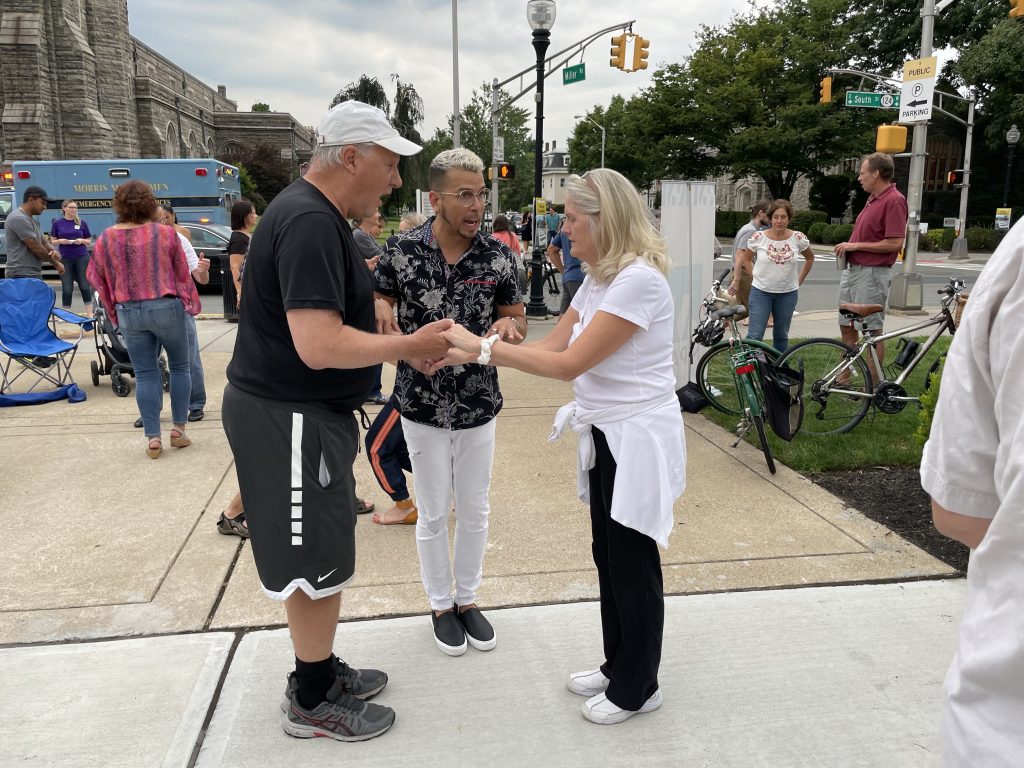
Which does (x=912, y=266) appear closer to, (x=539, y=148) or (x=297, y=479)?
(x=539, y=148)

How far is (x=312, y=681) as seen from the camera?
8.04 ft

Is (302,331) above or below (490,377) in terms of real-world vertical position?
above

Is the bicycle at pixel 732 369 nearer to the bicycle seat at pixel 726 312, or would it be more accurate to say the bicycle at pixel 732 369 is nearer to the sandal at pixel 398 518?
the bicycle seat at pixel 726 312

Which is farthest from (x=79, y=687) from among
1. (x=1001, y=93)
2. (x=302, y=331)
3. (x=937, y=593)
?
(x=1001, y=93)

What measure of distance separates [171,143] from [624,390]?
155ft

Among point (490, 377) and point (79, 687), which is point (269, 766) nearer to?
point (79, 687)

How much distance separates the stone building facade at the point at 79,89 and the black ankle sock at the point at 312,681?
34.3 meters

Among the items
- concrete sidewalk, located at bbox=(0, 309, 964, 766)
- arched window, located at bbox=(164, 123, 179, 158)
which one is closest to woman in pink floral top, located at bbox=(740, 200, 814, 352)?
concrete sidewalk, located at bbox=(0, 309, 964, 766)

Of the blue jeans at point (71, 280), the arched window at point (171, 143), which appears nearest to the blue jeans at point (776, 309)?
the blue jeans at point (71, 280)

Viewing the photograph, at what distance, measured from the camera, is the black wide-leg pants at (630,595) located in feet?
7.95

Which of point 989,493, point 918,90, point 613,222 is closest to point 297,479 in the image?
point 613,222

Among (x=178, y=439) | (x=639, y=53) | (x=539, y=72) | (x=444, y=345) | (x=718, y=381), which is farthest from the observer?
(x=639, y=53)

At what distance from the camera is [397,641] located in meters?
3.04

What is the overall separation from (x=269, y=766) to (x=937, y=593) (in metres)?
2.92
